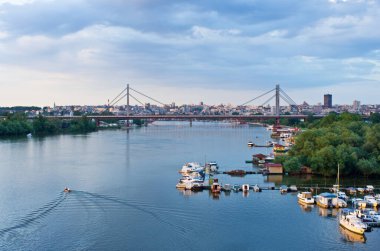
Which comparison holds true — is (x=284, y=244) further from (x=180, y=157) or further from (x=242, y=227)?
(x=180, y=157)

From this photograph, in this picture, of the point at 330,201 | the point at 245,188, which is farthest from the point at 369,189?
the point at 245,188

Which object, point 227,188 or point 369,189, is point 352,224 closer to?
point 369,189

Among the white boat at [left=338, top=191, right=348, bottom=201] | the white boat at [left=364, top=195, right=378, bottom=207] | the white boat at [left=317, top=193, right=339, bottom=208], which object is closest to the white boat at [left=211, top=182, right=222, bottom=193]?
the white boat at [left=317, top=193, right=339, bottom=208]

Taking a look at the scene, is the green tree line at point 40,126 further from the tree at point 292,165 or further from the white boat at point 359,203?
the white boat at point 359,203

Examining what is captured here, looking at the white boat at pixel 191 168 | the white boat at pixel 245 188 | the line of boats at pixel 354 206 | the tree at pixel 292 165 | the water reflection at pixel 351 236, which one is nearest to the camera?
the water reflection at pixel 351 236

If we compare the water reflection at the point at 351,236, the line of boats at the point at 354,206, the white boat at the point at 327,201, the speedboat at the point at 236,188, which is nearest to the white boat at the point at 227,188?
the speedboat at the point at 236,188

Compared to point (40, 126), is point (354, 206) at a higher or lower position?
lower

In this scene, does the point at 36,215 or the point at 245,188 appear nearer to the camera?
the point at 36,215

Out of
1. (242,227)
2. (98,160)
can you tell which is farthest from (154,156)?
(242,227)
